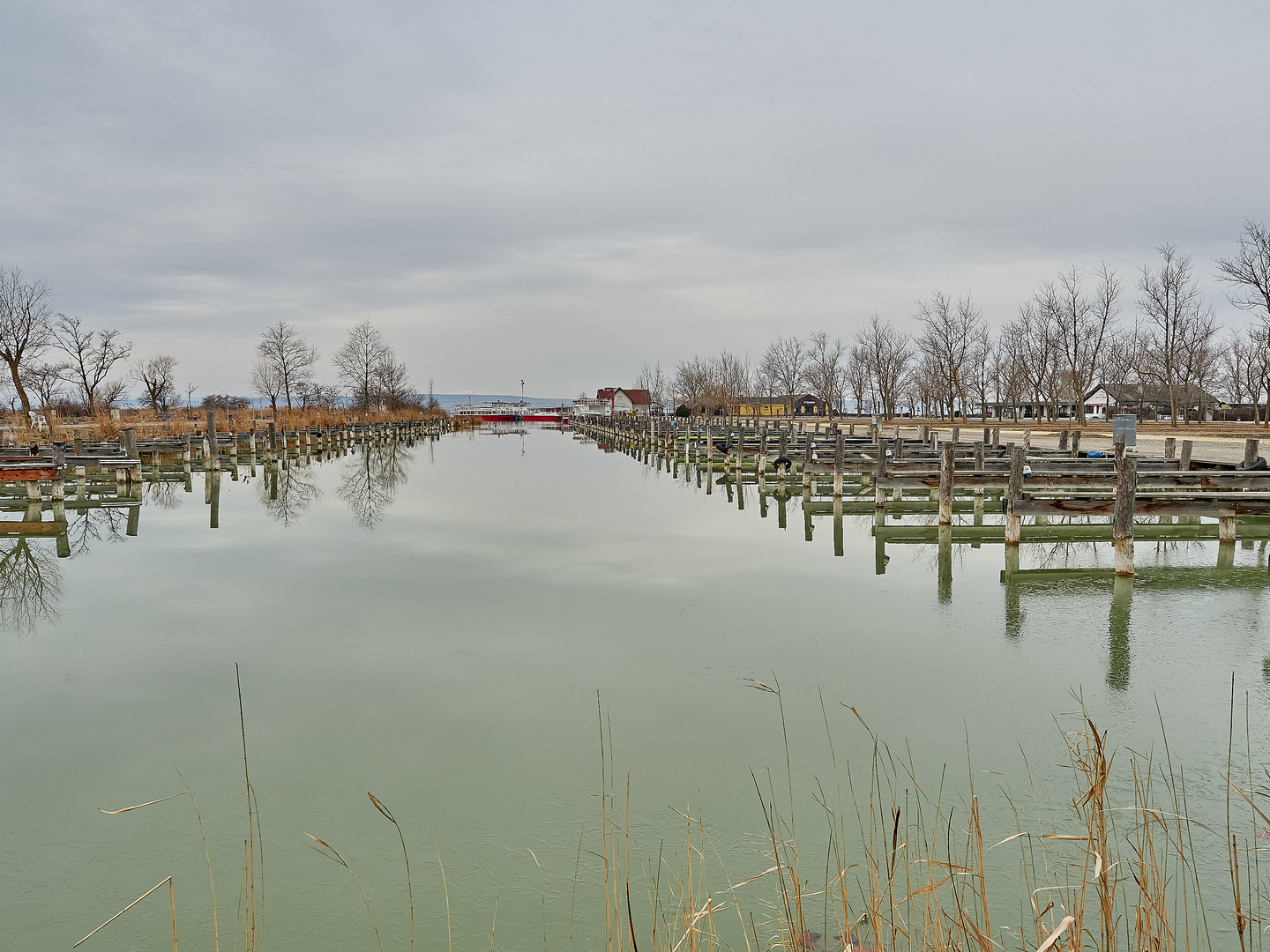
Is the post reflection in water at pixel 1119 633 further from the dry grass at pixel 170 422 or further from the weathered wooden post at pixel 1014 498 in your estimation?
the dry grass at pixel 170 422

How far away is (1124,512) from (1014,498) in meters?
1.98

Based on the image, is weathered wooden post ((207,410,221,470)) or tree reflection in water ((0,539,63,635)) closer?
tree reflection in water ((0,539,63,635))

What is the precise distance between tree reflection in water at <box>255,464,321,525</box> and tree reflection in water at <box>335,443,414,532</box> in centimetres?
89

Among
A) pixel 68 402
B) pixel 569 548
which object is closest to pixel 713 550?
pixel 569 548

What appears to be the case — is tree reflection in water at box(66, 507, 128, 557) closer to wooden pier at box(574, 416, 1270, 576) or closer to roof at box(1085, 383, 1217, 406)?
wooden pier at box(574, 416, 1270, 576)

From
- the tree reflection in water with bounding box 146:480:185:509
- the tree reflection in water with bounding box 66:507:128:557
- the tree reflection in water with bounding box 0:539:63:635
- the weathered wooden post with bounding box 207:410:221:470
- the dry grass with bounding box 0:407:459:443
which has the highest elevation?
the dry grass with bounding box 0:407:459:443

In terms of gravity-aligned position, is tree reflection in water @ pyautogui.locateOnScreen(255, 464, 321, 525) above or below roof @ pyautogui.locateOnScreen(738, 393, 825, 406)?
below

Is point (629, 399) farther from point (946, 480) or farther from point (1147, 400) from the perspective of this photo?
point (946, 480)

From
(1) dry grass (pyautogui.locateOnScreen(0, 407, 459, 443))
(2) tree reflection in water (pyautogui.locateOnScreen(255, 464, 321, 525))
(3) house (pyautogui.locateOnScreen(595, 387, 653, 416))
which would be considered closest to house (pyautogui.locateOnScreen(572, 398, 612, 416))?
(3) house (pyautogui.locateOnScreen(595, 387, 653, 416))

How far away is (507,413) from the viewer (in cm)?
11775

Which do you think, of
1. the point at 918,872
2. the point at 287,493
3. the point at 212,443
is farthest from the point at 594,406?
the point at 918,872

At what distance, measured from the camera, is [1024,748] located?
221 inches

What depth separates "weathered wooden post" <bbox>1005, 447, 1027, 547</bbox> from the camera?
464 inches

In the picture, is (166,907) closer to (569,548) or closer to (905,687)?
(905,687)
